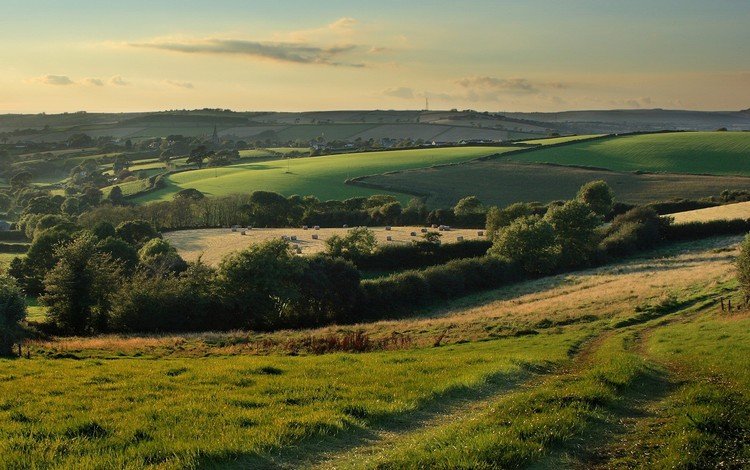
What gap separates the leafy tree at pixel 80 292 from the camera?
177 ft

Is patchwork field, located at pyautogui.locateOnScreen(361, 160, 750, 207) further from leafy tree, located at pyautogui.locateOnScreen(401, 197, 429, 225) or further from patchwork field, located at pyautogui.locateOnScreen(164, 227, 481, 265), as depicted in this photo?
patchwork field, located at pyautogui.locateOnScreen(164, 227, 481, 265)

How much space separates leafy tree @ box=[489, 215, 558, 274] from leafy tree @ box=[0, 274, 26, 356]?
155 feet

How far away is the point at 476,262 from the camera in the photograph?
71.8 metres

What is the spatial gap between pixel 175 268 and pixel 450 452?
6374cm

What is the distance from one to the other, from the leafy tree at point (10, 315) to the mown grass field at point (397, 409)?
20.3 feet

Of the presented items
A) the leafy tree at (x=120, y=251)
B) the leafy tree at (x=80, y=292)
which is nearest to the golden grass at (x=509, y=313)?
the leafy tree at (x=80, y=292)

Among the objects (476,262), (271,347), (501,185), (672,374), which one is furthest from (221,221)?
(672,374)

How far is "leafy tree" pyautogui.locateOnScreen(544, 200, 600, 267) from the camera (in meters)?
78.5

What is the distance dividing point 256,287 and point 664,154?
422 ft

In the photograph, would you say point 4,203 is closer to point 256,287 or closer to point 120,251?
point 120,251

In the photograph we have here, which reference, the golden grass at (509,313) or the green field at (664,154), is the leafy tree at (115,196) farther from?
the golden grass at (509,313)

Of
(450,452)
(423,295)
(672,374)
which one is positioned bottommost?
(423,295)

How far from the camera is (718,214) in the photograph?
89.6m

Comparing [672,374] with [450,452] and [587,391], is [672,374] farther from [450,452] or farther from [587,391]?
[450,452]
